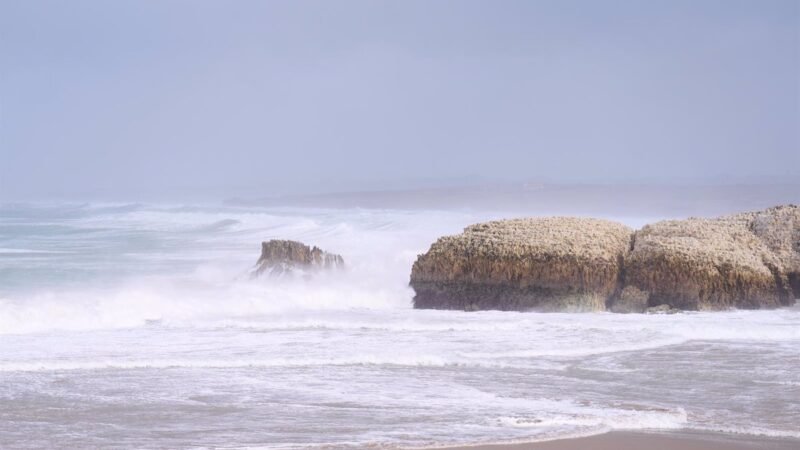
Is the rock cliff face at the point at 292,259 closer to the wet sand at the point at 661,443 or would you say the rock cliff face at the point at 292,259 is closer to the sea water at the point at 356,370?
the sea water at the point at 356,370

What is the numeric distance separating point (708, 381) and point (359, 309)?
636 cm

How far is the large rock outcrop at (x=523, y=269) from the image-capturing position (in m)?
15.1

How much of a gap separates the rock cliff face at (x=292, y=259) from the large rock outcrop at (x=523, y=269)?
372cm

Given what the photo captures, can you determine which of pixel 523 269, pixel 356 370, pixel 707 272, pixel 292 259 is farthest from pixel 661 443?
pixel 292 259

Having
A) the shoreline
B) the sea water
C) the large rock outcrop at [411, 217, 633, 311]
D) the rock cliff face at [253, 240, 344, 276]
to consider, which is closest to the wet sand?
the shoreline

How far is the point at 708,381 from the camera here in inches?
427

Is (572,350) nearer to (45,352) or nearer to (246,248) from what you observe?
(45,352)

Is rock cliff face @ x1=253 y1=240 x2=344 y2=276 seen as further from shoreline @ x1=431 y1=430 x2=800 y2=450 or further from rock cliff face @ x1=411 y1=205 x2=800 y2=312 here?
shoreline @ x1=431 y1=430 x2=800 y2=450

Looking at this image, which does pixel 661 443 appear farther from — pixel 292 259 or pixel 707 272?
pixel 292 259

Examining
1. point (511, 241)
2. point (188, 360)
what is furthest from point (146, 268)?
point (188, 360)

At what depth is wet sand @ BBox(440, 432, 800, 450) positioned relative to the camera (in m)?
8.56

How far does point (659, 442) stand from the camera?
8773 mm

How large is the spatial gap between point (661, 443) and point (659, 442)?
3 cm

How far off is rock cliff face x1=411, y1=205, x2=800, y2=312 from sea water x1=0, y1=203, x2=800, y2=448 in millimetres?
465
